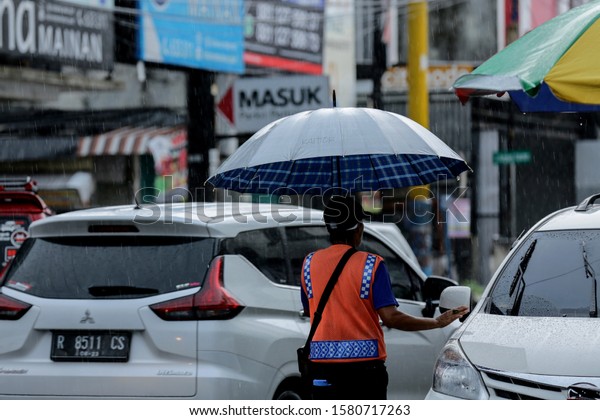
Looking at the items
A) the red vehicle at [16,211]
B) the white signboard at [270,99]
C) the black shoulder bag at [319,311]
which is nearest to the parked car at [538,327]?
the black shoulder bag at [319,311]

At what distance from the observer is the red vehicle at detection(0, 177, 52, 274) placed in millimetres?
10039

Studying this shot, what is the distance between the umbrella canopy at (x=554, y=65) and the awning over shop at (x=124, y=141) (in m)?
14.4

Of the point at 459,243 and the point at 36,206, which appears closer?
the point at 36,206

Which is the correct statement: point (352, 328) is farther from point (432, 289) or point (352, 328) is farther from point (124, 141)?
point (124, 141)

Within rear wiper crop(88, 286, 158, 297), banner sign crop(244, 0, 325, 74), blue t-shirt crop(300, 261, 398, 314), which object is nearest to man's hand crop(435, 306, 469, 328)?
blue t-shirt crop(300, 261, 398, 314)

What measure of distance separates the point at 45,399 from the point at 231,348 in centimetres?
107

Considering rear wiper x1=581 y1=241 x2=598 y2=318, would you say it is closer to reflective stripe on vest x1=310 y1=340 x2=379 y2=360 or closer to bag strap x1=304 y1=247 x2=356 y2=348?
reflective stripe on vest x1=310 y1=340 x2=379 y2=360

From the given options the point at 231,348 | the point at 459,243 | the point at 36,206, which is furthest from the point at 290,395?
the point at 459,243

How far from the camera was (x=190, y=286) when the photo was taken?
6.33 meters

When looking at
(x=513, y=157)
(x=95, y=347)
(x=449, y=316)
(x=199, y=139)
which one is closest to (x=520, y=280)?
(x=449, y=316)

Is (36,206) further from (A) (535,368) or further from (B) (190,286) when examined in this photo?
(A) (535,368)

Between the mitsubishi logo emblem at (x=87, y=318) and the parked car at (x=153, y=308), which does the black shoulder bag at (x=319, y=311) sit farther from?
the mitsubishi logo emblem at (x=87, y=318)

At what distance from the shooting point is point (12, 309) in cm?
656

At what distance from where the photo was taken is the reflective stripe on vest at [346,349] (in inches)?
216
